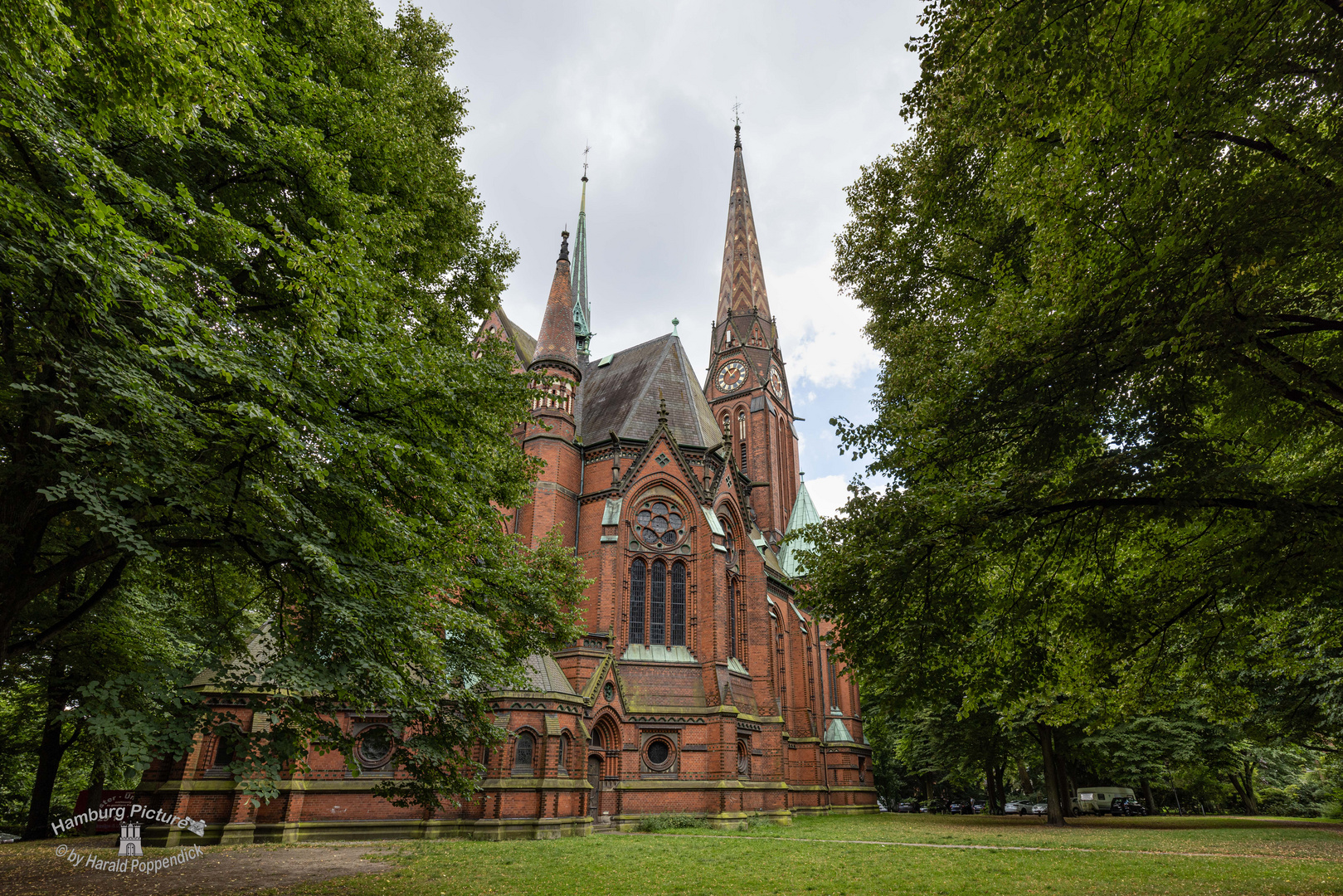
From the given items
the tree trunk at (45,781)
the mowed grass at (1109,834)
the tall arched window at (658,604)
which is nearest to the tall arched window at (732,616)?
the tall arched window at (658,604)

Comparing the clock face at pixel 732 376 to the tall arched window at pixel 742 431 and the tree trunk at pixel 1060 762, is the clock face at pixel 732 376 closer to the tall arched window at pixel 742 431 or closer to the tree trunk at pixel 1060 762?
the tall arched window at pixel 742 431

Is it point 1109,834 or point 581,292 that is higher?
point 581,292

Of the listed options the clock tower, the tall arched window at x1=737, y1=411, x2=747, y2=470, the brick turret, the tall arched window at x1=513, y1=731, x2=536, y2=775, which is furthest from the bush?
the tall arched window at x1=737, y1=411, x2=747, y2=470

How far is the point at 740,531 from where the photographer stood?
28.7 metres

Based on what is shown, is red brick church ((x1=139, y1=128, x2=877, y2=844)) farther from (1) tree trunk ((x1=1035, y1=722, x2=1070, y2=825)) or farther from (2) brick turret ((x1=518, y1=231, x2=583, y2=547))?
(1) tree trunk ((x1=1035, y1=722, x2=1070, y2=825))

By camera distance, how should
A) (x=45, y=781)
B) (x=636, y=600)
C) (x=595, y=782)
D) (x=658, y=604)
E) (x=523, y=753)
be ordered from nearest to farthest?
(x=45, y=781), (x=523, y=753), (x=595, y=782), (x=636, y=600), (x=658, y=604)

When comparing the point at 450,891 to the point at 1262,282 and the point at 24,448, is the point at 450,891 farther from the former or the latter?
the point at 1262,282

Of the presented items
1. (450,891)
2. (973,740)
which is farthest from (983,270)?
(973,740)

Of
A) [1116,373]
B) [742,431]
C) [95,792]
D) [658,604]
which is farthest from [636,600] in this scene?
[1116,373]

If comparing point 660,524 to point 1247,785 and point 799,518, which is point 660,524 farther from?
point 1247,785

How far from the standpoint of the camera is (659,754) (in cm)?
2289

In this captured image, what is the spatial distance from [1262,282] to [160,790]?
22.0 m

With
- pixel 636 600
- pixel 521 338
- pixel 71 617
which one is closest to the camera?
pixel 71 617

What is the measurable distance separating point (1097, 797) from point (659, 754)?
30.3m
